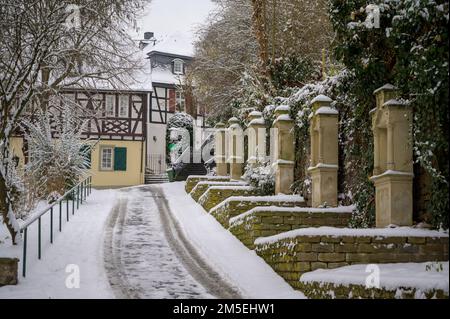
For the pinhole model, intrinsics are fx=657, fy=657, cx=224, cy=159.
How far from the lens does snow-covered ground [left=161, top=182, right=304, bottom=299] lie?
1047 cm

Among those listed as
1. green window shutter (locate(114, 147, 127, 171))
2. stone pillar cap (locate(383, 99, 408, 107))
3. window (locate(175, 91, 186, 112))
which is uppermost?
window (locate(175, 91, 186, 112))

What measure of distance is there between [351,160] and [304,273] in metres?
4.84

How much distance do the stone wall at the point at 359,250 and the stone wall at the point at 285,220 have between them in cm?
316

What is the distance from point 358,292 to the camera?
868 centimetres

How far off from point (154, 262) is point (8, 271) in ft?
10.2

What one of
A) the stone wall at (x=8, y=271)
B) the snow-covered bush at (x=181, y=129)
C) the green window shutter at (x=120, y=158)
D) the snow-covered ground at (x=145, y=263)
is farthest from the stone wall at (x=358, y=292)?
the snow-covered bush at (x=181, y=129)

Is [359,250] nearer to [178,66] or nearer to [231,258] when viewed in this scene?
[231,258]

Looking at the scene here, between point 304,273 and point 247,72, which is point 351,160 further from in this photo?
point 247,72

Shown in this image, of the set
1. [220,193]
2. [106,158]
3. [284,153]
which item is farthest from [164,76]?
[284,153]

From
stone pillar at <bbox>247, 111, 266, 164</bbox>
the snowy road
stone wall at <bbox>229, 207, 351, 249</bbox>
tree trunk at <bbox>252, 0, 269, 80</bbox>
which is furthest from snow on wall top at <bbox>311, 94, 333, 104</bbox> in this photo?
tree trunk at <bbox>252, 0, 269, 80</bbox>

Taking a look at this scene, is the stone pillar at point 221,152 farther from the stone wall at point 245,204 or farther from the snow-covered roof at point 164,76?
the snow-covered roof at point 164,76

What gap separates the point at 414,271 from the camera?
908 centimetres

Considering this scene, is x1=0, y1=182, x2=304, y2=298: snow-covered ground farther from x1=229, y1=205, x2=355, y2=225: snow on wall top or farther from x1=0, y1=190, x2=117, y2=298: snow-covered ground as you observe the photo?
x1=229, y1=205, x2=355, y2=225: snow on wall top

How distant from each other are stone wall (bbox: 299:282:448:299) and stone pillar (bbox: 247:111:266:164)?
10.4 m
